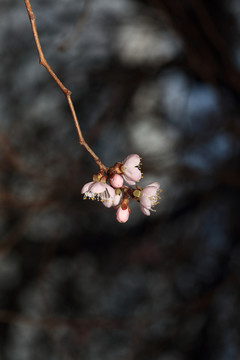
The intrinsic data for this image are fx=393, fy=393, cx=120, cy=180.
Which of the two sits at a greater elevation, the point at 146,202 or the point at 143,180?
the point at 143,180

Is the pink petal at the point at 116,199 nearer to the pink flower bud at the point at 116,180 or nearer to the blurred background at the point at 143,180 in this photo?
the pink flower bud at the point at 116,180

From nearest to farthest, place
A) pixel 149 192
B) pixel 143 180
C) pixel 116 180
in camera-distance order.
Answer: pixel 116 180 < pixel 149 192 < pixel 143 180

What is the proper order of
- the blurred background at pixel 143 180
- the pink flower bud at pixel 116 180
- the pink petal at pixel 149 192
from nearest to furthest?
the pink flower bud at pixel 116 180
the pink petal at pixel 149 192
the blurred background at pixel 143 180

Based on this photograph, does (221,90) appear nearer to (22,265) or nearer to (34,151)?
(34,151)

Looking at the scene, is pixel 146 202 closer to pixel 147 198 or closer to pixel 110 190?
pixel 147 198

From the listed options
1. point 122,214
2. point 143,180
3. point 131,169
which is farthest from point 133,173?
point 143,180

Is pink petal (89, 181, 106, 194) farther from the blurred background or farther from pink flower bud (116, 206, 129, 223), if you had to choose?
the blurred background

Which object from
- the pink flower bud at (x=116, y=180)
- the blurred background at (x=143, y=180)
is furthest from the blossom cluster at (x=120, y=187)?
the blurred background at (x=143, y=180)
